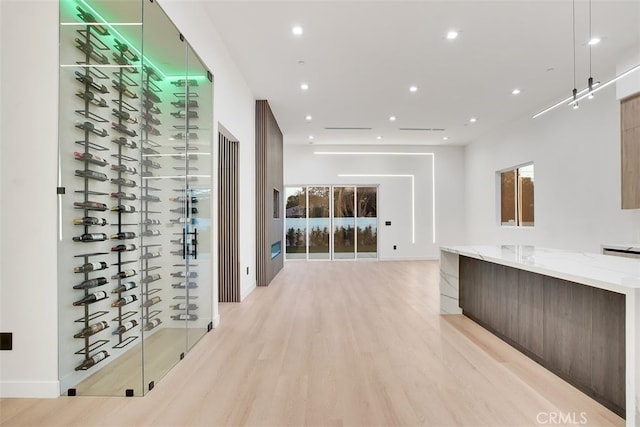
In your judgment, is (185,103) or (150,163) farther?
(185,103)

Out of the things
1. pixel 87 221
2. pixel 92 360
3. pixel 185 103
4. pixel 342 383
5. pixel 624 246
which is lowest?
pixel 342 383

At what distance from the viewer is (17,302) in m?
2.22

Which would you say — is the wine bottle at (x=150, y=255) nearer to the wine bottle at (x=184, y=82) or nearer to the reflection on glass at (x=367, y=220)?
the wine bottle at (x=184, y=82)

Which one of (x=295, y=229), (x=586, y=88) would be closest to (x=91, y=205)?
(x=586, y=88)

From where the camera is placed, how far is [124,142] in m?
2.62

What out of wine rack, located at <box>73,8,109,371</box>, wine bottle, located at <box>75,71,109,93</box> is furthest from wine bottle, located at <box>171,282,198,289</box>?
wine bottle, located at <box>75,71,109,93</box>

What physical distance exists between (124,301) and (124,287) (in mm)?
102

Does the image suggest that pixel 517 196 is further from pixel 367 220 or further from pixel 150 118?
pixel 150 118

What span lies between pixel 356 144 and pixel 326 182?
4.49 feet

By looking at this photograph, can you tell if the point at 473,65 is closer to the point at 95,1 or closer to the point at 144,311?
the point at 95,1

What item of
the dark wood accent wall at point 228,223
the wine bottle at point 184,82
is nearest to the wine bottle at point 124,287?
the wine bottle at point 184,82

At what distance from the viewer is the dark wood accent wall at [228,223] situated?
5.09 metres

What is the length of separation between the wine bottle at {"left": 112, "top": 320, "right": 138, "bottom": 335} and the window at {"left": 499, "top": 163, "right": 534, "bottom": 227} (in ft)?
24.7

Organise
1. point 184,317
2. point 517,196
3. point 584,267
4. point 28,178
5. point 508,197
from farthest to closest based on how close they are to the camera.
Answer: point 508,197 < point 517,196 < point 184,317 < point 584,267 < point 28,178
